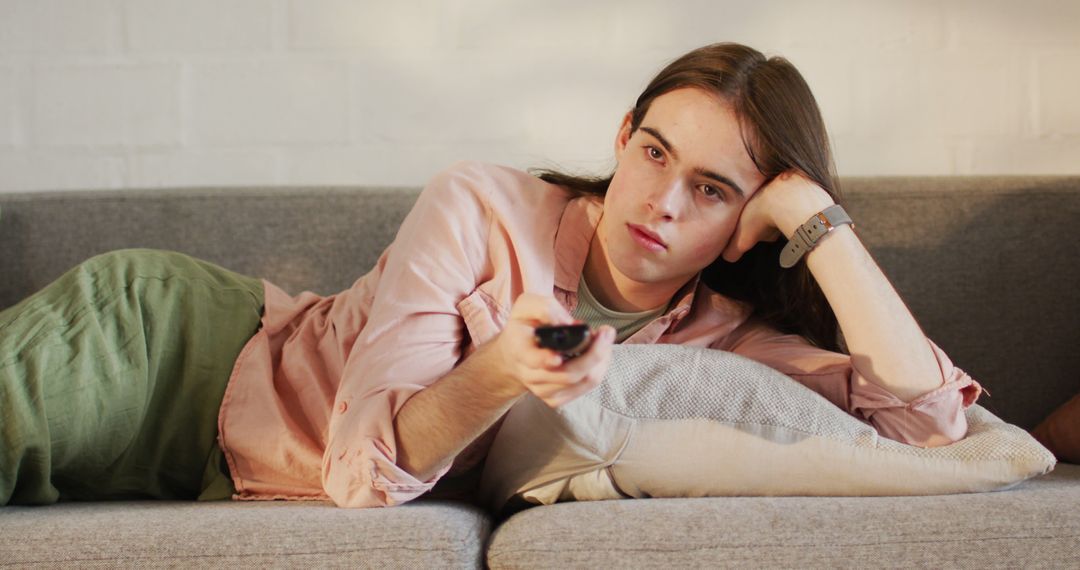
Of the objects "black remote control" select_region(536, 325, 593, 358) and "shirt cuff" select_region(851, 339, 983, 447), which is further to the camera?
"shirt cuff" select_region(851, 339, 983, 447)

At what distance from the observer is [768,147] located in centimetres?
149

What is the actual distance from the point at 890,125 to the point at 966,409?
821 mm

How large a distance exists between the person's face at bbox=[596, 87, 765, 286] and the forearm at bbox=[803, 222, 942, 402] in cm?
12

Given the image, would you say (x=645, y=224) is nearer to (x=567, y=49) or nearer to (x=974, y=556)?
(x=974, y=556)

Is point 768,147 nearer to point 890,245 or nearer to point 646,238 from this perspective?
point 646,238

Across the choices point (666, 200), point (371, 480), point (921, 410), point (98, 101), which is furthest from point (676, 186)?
point (98, 101)

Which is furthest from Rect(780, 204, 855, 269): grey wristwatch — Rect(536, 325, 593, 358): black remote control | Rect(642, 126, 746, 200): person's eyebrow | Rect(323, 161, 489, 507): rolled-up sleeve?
Rect(536, 325, 593, 358): black remote control

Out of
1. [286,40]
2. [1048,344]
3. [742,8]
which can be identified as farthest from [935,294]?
[286,40]

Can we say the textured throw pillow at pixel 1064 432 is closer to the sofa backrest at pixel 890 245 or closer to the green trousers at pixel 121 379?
the sofa backrest at pixel 890 245

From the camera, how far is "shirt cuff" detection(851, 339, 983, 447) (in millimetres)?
1425

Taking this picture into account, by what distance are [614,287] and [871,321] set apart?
13.7 inches

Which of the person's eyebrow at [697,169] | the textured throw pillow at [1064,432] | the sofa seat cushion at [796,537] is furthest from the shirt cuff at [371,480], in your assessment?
the textured throw pillow at [1064,432]

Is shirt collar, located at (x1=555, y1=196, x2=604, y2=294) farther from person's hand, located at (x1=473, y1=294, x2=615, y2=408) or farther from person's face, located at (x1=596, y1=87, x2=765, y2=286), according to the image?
person's hand, located at (x1=473, y1=294, x2=615, y2=408)

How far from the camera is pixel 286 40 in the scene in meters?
2.11
